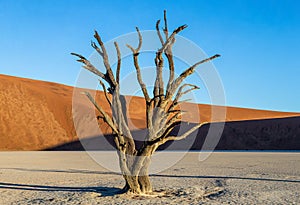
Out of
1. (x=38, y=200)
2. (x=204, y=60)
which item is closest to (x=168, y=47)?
(x=204, y=60)

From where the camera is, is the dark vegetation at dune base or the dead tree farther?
the dark vegetation at dune base

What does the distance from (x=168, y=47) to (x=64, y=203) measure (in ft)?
19.4

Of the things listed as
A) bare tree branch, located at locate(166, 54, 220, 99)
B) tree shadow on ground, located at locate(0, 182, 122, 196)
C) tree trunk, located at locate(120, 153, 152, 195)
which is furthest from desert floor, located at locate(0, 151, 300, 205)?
bare tree branch, located at locate(166, 54, 220, 99)

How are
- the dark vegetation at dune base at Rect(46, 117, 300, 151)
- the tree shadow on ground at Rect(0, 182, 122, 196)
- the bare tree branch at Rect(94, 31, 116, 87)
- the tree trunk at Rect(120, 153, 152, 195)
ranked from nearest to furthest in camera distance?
1. the tree trunk at Rect(120, 153, 152, 195)
2. the bare tree branch at Rect(94, 31, 116, 87)
3. the tree shadow on ground at Rect(0, 182, 122, 196)
4. the dark vegetation at dune base at Rect(46, 117, 300, 151)

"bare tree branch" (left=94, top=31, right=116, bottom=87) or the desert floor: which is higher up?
"bare tree branch" (left=94, top=31, right=116, bottom=87)

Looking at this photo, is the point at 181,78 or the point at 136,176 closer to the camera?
the point at 136,176

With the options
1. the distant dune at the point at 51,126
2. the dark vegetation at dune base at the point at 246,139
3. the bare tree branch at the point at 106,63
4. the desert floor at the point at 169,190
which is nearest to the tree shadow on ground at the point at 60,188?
the desert floor at the point at 169,190

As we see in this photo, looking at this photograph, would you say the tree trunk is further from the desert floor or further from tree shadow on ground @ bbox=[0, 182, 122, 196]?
tree shadow on ground @ bbox=[0, 182, 122, 196]

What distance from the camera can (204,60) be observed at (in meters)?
13.1

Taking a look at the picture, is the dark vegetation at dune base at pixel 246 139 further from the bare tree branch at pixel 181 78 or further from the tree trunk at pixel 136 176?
the tree trunk at pixel 136 176

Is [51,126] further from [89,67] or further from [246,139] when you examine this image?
[89,67]

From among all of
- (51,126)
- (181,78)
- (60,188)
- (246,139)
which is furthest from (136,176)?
(51,126)

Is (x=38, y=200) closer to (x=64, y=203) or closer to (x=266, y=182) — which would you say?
(x=64, y=203)

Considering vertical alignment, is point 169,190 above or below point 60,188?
above
